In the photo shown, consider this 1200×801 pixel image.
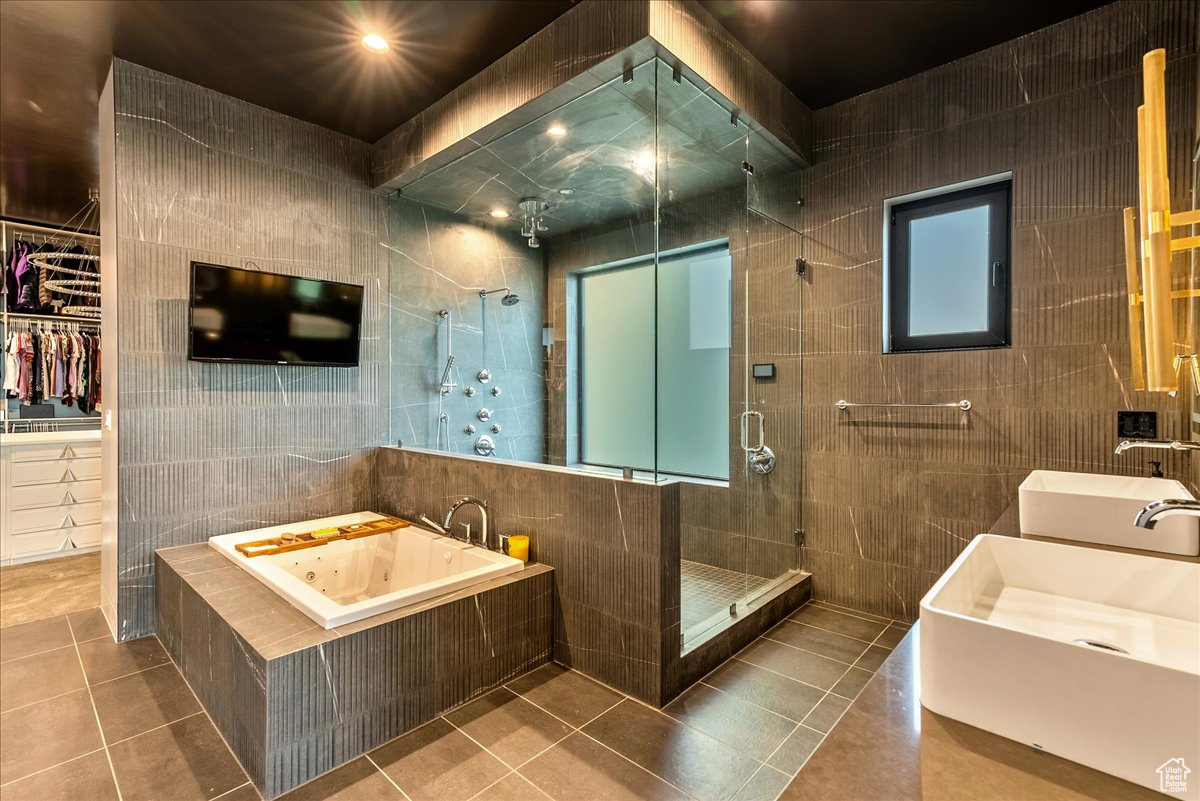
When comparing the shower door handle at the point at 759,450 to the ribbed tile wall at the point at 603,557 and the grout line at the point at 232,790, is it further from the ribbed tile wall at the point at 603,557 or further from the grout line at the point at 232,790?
the grout line at the point at 232,790

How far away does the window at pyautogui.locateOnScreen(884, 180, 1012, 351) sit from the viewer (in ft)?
8.67

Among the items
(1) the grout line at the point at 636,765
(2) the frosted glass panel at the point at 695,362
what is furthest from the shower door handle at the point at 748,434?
(1) the grout line at the point at 636,765

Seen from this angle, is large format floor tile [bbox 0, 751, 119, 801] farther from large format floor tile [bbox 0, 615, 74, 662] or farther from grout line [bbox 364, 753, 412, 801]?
large format floor tile [bbox 0, 615, 74, 662]

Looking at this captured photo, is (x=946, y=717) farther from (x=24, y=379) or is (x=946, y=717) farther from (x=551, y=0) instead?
(x=24, y=379)

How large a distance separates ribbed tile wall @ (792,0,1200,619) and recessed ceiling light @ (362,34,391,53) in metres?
2.23

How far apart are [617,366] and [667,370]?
59 centimetres

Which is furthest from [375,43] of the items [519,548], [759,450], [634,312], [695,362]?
[759,450]

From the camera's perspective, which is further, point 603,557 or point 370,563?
point 370,563

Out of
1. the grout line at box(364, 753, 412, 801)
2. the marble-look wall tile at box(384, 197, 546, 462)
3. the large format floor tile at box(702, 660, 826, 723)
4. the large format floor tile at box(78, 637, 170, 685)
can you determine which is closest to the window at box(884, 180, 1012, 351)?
the large format floor tile at box(702, 660, 826, 723)

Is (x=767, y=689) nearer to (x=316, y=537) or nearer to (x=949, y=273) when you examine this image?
(x=949, y=273)

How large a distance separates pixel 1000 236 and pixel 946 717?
2.64 m

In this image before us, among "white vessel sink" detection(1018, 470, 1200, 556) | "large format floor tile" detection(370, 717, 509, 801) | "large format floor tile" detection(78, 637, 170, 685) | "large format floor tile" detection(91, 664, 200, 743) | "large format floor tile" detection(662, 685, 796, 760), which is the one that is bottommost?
"large format floor tile" detection(370, 717, 509, 801)

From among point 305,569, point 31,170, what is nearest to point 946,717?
point 305,569

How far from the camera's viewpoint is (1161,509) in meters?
0.96
